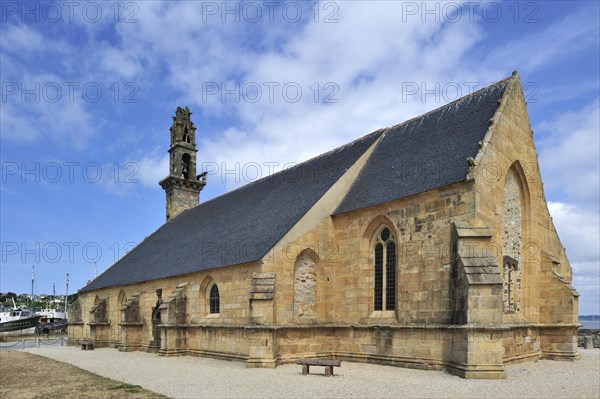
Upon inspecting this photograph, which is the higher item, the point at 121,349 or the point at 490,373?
the point at 490,373

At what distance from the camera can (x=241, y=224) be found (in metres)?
24.0

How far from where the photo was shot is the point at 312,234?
62.7 feet

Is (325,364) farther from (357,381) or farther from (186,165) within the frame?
(186,165)

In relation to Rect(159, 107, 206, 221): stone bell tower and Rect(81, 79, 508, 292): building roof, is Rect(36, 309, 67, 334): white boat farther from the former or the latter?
Rect(81, 79, 508, 292): building roof

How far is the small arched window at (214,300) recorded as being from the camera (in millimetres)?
21250

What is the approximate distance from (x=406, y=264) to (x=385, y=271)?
1192mm

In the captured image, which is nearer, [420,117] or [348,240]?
[348,240]

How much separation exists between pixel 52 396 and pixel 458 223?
39.3 feet

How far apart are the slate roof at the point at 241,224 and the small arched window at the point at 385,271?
3281 mm

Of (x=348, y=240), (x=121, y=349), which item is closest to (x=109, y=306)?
(x=121, y=349)

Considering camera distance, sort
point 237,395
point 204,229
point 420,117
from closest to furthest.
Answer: point 237,395, point 420,117, point 204,229

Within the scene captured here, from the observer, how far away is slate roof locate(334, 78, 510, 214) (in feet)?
54.2

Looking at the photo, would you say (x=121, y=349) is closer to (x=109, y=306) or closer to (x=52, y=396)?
(x=109, y=306)

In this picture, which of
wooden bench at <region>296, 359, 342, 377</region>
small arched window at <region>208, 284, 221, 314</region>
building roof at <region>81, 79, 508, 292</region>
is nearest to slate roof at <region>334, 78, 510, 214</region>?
building roof at <region>81, 79, 508, 292</region>
